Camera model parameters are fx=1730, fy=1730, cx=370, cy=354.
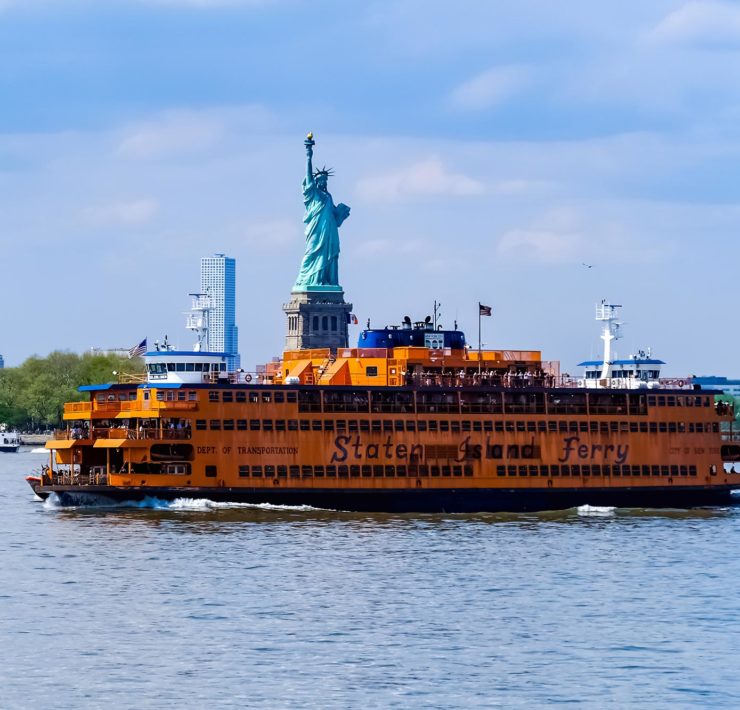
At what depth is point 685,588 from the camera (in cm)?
4988

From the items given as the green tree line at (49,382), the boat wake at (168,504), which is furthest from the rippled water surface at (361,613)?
the green tree line at (49,382)

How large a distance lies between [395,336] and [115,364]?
86.9 m

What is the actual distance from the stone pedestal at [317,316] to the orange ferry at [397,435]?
341 ft

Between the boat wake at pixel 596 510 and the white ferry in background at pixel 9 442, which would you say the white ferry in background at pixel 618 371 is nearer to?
the boat wake at pixel 596 510

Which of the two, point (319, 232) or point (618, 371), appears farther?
point (319, 232)

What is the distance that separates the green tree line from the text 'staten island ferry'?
275 ft

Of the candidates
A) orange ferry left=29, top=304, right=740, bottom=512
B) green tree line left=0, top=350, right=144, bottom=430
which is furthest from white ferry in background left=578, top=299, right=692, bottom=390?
green tree line left=0, top=350, right=144, bottom=430

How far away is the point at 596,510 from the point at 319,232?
106666mm

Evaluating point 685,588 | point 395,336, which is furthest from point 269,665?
point 395,336

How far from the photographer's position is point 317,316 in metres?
186

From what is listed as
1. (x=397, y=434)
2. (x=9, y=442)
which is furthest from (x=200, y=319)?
(x=9, y=442)

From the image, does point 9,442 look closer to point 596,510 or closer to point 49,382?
point 49,382

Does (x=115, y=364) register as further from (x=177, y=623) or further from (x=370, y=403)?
(x=177, y=623)

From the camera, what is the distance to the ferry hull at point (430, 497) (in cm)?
7019
